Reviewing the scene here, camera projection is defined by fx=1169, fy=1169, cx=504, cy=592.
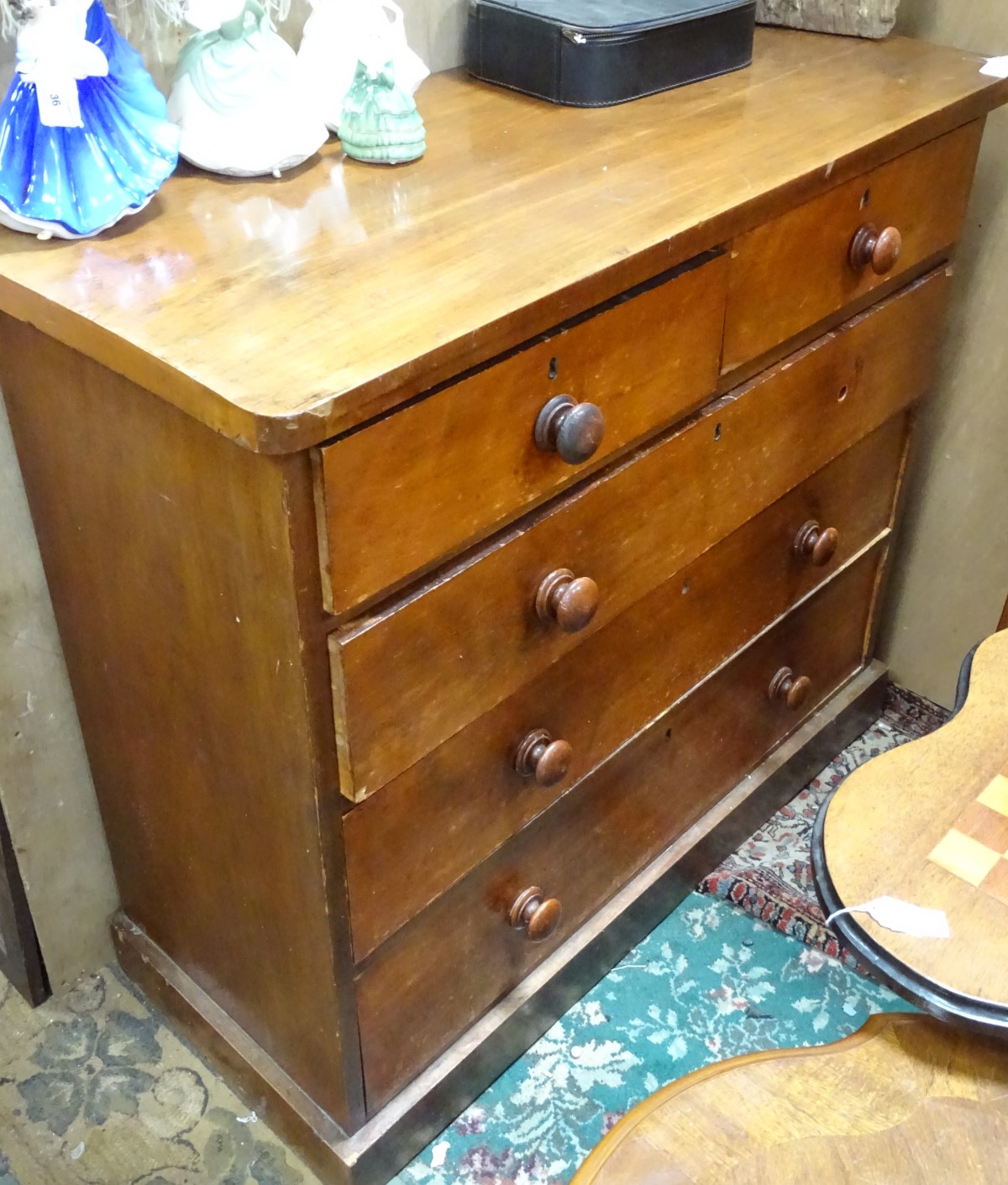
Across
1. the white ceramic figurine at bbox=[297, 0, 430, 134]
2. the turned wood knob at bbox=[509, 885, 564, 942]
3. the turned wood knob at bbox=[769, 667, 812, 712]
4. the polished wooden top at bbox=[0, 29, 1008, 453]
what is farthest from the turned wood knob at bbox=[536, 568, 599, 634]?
the turned wood knob at bbox=[769, 667, 812, 712]

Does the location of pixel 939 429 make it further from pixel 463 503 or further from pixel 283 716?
pixel 283 716

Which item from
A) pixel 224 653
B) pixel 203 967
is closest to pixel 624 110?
pixel 224 653

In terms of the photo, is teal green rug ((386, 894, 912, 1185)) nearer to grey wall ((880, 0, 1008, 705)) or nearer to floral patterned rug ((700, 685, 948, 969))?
floral patterned rug ((700, 685, 948, 969))

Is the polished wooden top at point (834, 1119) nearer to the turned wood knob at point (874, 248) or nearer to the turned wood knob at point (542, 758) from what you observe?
the turned wood knob at point (542, 758)

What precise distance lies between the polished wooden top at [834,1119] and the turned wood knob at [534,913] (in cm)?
29

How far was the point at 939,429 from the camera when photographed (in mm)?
1613

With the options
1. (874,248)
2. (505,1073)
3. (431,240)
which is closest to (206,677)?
(431,240)

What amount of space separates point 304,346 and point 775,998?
1.04 m

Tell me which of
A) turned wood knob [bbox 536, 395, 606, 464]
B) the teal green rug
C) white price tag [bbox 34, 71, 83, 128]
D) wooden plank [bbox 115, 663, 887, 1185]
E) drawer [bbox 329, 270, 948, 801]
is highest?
white price tag [bbox 34, 71, 83, 128]

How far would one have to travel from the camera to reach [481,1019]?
127 centimetres

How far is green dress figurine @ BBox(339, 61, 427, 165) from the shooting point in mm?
989

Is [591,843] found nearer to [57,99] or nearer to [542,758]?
[542,758]

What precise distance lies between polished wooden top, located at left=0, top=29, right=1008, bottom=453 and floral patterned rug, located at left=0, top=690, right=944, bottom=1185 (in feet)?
2.90

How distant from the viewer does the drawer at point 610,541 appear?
2.90ft
